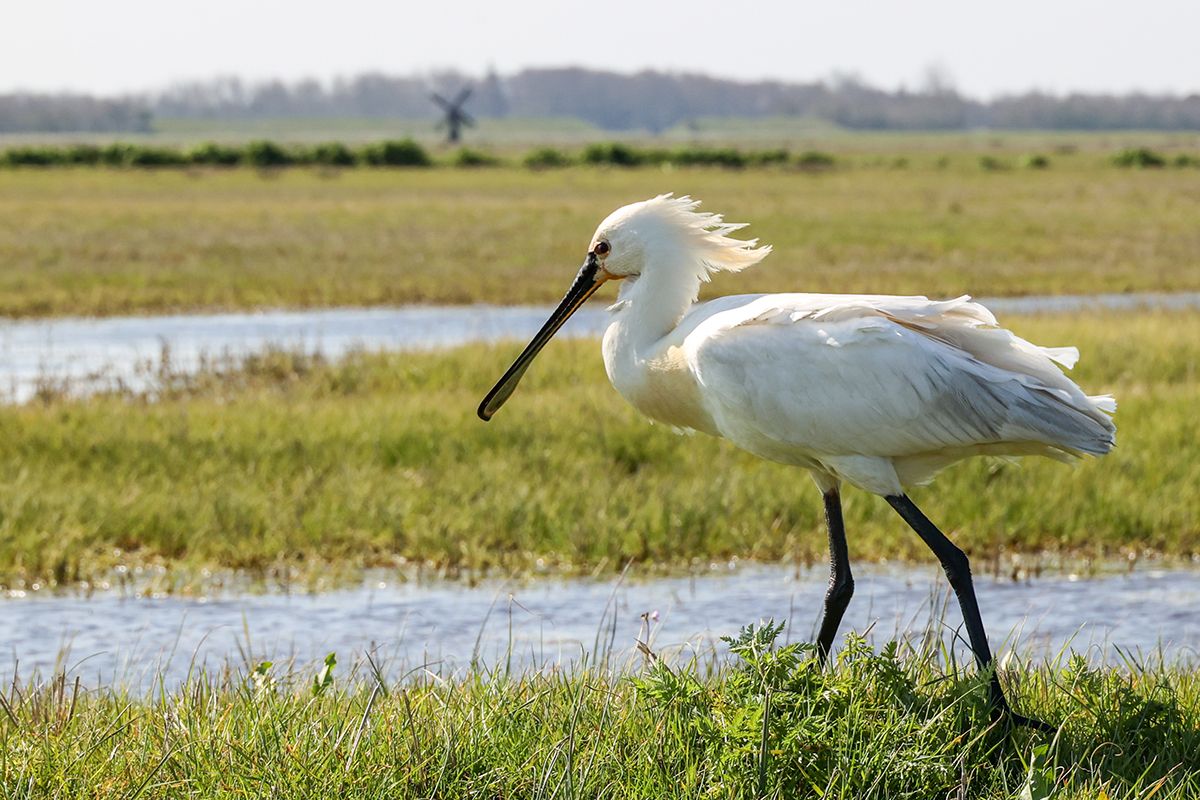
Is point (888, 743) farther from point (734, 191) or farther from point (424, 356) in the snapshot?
point (734, 191)

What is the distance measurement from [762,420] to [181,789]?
2.25m

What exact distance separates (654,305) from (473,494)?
3833 millimetres

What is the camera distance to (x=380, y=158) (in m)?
66.6

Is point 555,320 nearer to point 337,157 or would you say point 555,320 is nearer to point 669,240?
point 669,240

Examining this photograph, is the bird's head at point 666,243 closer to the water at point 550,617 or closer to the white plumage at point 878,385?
the white plumage at point 878,385

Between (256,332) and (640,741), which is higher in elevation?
(640,741)

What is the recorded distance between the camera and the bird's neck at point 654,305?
19.4ft

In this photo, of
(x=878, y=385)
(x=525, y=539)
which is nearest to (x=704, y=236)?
(x=878, y=385)

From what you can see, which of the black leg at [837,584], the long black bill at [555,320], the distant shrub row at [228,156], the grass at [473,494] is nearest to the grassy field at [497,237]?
the distant shrub row at [228,156]

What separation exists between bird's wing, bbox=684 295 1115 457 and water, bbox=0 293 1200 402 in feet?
30.9

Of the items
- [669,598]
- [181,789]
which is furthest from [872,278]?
[181,789]

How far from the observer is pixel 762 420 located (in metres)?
5.52

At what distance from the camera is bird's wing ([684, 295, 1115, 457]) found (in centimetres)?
537

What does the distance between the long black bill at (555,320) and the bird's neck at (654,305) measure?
0.20 meters
